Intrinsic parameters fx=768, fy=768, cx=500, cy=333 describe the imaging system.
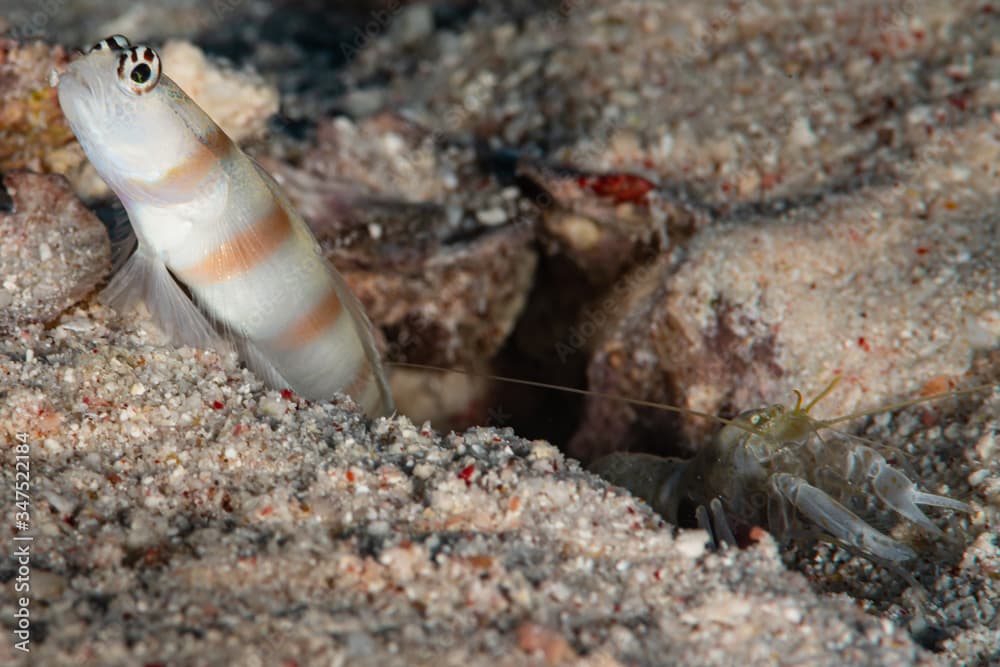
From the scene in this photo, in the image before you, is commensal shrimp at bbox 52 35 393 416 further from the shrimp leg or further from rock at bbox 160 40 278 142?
the shrimp leg

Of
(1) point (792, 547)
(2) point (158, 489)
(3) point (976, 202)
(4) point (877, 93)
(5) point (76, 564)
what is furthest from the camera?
(4) point (877, 93)

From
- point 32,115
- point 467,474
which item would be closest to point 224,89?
point 32,115

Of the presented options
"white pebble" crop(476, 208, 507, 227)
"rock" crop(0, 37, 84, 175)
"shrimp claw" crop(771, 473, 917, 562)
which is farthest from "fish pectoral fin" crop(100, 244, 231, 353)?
"shrimp claw" crop(771, 473, 917, 562)

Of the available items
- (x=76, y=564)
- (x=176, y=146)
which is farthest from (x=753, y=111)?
(x=76, y=564)

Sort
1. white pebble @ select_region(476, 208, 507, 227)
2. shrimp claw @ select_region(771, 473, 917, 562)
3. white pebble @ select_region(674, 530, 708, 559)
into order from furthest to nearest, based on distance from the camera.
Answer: white pebble @ select_region(476, 208, 507, 227) → shrimp claw @ select_region(771, 473, 917, 562) → white pebble @ select_region(674, 530, 708, 559)

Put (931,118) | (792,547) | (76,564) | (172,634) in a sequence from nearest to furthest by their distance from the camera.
A: (172,634) → (76,564) → (792,547) → (931,118)

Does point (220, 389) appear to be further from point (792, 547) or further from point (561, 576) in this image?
point (792, 547)

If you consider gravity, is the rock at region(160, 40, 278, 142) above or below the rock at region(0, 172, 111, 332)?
above
